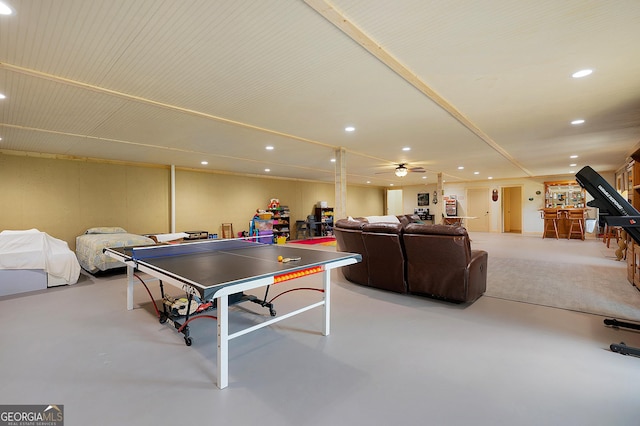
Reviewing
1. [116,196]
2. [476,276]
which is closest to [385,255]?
[476,276]

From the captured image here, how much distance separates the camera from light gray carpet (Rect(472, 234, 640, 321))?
3.58 metres

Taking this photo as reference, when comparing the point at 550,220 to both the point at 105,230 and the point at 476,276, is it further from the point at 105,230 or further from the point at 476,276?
the point at 105,230

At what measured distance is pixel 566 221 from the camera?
436 inches

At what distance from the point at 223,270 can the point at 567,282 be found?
17.8ft

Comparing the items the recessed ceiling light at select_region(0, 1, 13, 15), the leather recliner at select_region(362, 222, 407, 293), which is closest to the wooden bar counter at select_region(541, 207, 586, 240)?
the leather recliner at select_region(362, 222, 407, 293)

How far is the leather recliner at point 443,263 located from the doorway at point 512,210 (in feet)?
41.2

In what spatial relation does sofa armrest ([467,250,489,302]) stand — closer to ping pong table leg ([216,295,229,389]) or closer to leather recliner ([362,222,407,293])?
leather recliner ([362,222,407,293])

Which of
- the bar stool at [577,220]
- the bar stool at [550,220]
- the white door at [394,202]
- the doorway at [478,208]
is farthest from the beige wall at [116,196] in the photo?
the bar stool at [577,220]

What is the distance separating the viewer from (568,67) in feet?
9.14

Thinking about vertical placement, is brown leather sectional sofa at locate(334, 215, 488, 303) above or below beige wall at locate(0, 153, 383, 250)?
below

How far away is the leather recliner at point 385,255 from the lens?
3971mm

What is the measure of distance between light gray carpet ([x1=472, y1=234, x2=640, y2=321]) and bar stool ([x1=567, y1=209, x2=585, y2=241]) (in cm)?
323

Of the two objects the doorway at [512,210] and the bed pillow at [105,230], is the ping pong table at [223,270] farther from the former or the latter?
the doorway at [512,210]

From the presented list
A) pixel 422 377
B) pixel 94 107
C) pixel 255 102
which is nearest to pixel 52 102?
pixel 94 107
